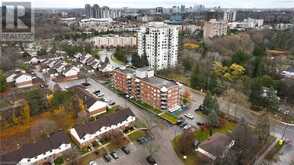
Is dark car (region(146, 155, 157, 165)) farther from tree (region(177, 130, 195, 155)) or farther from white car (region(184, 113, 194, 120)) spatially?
white car (region(184, 113, 194, 120))

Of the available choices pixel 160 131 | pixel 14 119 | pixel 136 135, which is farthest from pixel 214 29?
pixel 14 119

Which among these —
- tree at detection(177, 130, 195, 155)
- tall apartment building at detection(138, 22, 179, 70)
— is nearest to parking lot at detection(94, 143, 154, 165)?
tree at detection(177, 130, 195, 155)

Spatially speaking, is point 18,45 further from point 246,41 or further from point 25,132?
point 246,41

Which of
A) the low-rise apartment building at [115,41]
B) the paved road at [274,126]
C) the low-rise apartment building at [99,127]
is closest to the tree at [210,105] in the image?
the paved road at [274,126]

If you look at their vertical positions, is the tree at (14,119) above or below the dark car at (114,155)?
above

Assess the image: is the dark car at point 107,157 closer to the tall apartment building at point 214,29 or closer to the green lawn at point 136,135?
the green lawn at point 136,135

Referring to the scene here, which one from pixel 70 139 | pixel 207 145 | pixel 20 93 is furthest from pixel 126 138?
pixel 20 93
